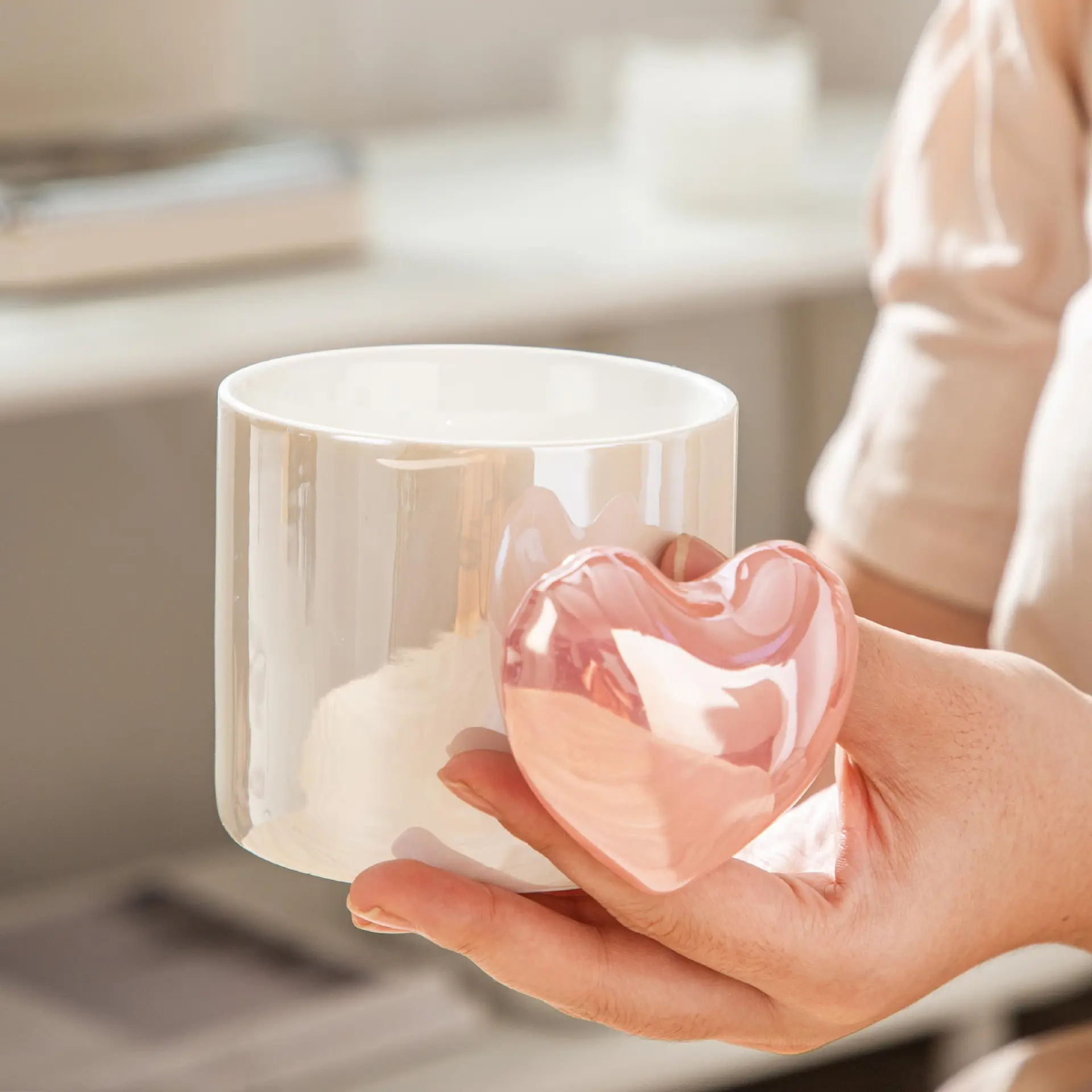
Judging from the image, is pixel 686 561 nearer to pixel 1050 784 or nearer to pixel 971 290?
pixel 1050 784

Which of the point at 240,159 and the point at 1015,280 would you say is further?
the point at 240,159

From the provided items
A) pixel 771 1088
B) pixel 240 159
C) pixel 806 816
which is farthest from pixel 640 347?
pixel 806 816

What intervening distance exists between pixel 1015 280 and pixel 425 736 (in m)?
0.42

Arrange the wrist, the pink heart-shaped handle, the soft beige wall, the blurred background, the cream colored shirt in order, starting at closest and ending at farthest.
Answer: the pink heart-shaped handle → the wrist → the cream colored shirt → the blurred background → the soft beige wall

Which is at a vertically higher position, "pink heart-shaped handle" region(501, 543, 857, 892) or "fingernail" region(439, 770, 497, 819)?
"pink heart-shaped handle" region(501, 543, 857, 892)

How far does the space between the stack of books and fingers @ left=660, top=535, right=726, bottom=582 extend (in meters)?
0.74

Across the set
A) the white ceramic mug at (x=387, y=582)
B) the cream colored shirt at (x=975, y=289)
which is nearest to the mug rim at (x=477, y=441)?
the white ceramic mug at (x=387, y=582)

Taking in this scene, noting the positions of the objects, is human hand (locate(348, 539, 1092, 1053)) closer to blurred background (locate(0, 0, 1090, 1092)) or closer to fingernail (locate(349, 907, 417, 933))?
fingernail (locate(349, 907, 417, 933))

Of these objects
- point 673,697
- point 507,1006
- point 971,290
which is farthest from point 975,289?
point 507,1006

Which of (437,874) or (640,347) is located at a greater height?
(437,874)

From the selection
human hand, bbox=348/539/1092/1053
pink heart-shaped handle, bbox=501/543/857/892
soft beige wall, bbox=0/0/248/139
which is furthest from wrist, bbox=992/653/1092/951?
soft beige wall, bbox=0/0/248/139

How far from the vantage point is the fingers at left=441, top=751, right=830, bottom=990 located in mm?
348

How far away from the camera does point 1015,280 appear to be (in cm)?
68

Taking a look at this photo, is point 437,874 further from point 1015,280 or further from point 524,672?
point 1015,280
